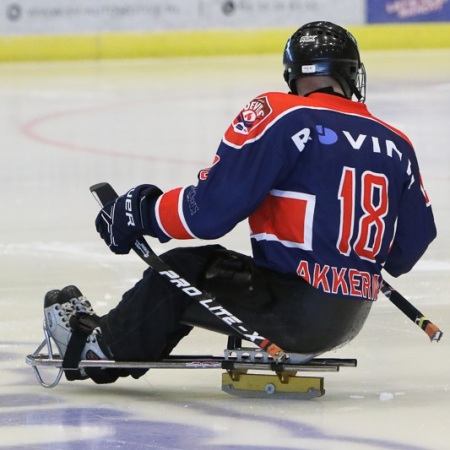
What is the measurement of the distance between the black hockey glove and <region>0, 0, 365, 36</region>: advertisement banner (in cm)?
1063

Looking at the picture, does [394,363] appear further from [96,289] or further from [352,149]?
[96,289]

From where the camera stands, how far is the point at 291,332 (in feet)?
10.5

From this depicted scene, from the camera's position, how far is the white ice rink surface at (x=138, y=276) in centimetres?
Result: 298

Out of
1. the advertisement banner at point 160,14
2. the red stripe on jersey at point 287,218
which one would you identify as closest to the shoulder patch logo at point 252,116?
the red stripe on jersey at point 287,218

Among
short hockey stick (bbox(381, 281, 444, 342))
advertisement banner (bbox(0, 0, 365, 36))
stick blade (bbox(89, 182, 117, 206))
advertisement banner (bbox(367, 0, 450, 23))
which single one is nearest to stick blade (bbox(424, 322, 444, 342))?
short hockey stick (bbox(381, 281, 444, 342))

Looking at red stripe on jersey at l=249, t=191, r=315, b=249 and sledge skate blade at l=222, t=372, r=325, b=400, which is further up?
red stripe on jersey at l=249, t=191, r=315, b=249

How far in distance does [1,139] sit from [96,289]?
4.02 metres

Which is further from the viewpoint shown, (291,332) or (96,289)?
(96,289)

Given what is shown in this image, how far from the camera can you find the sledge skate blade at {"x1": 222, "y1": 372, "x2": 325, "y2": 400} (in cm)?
325

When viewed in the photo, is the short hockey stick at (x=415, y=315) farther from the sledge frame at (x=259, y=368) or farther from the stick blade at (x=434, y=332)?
the sledge frame at (x=259, y=368)

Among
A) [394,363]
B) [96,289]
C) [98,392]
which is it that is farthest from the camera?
[96,289]

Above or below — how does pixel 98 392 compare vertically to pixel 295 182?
below

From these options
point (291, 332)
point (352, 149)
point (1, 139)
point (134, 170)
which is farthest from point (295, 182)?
point (1, 139)

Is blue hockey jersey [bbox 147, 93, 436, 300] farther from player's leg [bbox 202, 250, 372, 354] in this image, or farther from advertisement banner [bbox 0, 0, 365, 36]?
advertisement banner [bbox 0, 0, 365, 36]
